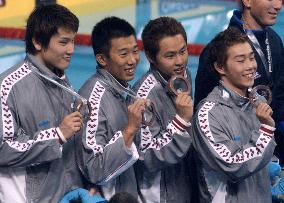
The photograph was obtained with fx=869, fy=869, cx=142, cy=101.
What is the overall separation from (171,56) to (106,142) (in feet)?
1.87

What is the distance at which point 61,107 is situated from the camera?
393 cm

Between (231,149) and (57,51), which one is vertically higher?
(57,51)

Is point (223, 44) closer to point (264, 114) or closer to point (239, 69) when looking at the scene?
point (239, 69)

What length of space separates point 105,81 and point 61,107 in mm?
246

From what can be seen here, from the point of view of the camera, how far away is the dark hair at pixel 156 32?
4211 mm

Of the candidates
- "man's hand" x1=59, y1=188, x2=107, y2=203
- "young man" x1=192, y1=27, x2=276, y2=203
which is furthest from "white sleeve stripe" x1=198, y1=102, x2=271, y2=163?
"man's hand" x1=59, y1=188, x2=107, y2=203

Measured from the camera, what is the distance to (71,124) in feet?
12.2

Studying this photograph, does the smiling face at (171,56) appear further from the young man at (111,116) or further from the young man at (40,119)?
the young man at (40,119)

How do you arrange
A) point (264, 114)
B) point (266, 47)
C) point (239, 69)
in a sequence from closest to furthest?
point (264, 114), point (239, 69), point (266, 47)

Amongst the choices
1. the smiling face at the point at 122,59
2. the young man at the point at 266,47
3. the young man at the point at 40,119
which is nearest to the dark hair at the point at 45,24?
the young man at the point at 40,119

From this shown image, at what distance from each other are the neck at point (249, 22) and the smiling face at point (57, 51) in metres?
1.15

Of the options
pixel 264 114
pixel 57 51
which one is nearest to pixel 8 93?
pixel 57 51

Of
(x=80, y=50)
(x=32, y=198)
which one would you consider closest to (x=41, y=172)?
(x=32, y=198)

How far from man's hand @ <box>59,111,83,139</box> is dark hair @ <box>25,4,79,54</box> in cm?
38
